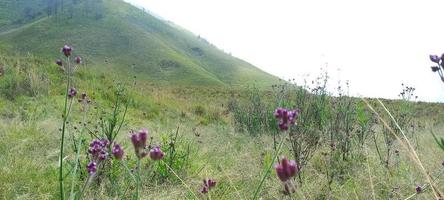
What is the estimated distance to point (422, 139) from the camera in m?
6.77

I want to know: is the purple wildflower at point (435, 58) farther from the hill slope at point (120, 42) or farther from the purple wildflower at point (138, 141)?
the hill slope at point (120, 42)

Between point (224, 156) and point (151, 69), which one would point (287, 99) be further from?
point (151, 69)

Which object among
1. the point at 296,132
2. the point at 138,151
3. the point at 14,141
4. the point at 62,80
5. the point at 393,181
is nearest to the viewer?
the point at 138,151

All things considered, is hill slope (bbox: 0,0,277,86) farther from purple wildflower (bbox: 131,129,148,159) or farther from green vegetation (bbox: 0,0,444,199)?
purple wildflower (bbox: 131,129,148,159)

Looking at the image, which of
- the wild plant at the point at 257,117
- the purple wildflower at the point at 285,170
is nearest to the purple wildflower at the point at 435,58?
the purple wildflower at the point at 285,170

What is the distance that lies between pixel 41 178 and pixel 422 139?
552 centimetres

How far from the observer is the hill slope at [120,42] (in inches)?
3492

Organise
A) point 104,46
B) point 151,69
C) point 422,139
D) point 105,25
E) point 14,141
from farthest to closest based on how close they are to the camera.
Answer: point 105,25
point 104,46
point 151,69
point 422,139
point 14,141

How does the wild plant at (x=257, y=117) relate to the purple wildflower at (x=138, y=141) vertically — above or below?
below

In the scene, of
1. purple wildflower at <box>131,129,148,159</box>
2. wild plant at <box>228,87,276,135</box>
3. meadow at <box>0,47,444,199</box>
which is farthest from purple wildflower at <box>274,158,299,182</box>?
wild plant at <box>228,87,276,135</box>

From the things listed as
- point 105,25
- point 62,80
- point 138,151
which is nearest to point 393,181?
point 138,151

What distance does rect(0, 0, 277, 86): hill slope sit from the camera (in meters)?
88.7

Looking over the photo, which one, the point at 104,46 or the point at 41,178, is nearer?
the point at 41,178

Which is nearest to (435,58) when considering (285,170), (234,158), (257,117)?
(285,170)
